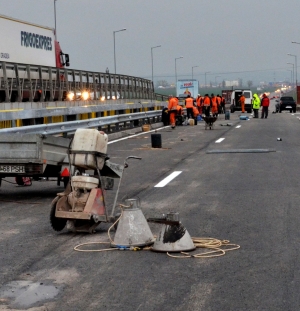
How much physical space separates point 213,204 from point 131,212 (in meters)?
3.11

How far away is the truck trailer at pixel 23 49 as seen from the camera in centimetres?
2931

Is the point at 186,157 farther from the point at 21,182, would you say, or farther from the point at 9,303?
the point at 9,303

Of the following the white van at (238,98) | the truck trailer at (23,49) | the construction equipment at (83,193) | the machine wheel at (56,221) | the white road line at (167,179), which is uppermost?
the truck trailer at (23,49)

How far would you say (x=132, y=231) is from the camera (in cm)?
832

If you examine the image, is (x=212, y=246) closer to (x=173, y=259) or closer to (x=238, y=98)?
(x=173, y=259)

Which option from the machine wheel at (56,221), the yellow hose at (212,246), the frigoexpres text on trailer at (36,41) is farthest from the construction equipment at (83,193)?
the frigoexpres text on trailer at (36,41)

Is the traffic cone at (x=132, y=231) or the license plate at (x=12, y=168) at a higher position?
the license plate at (x=12, y=168)

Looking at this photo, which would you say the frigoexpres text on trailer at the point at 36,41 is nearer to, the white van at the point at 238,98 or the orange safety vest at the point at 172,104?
the orange safety vest at the point at 172,104

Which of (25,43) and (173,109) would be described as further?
(173,109)

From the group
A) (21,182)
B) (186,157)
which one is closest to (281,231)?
(21,182)

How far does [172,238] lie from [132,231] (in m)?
0.49

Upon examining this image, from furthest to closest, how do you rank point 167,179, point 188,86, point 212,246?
point 188,86
point 167,179
point 212,246

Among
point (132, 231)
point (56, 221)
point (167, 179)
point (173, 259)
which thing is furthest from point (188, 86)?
point (173, 259)

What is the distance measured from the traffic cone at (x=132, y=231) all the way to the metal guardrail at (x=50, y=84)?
18.9 metres
